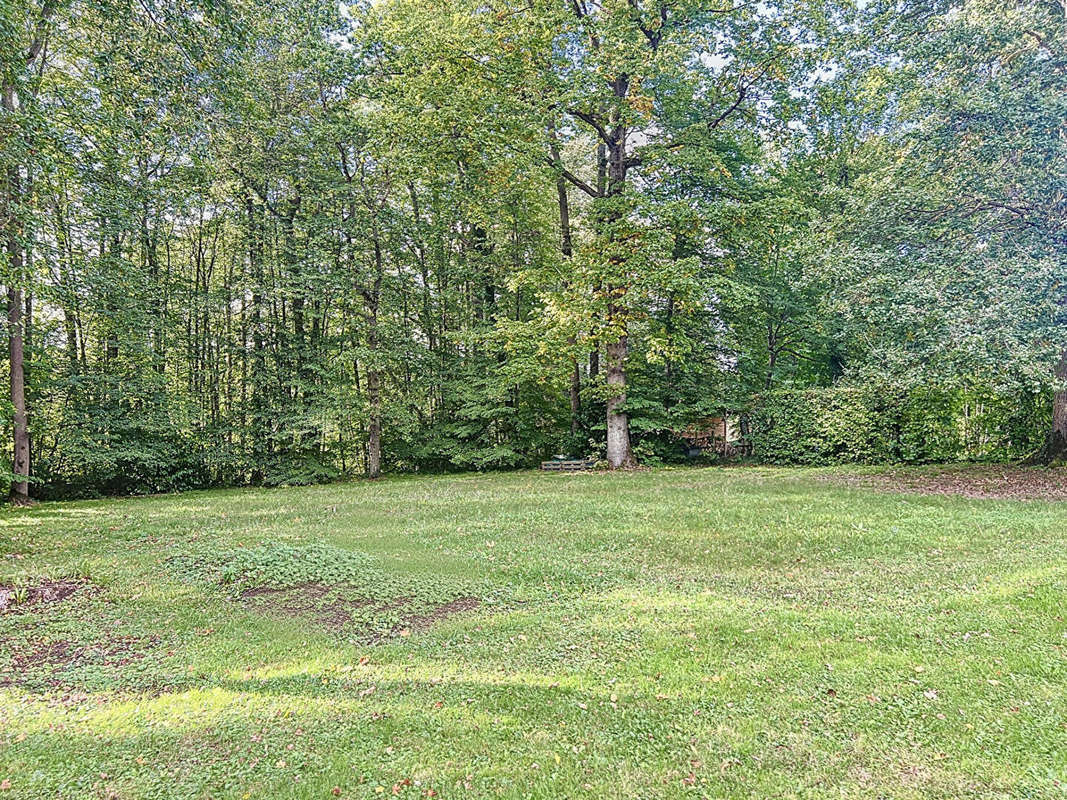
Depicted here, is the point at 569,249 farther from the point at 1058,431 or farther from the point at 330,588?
the point at 330,588

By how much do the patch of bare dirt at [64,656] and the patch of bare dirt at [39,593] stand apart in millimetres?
958

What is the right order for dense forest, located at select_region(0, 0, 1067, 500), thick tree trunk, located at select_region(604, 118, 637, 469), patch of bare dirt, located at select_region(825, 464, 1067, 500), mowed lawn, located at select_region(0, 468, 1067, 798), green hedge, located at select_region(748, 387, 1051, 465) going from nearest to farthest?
mowed lawn, located at select_region(0, 468, 1067, 798), dense forest, located at select_region(0, 0, 1067, 500), patch of bare dirt, located at select_region(825, 464, 1067, 500), green hedge, located at select_region(748, 387, 1051, 465), thick tree trunk, located at select_region(604, 118, 637, 469)

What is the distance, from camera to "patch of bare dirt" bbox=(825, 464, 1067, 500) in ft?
28.9

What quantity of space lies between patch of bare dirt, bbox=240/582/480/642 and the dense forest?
5.54 meters

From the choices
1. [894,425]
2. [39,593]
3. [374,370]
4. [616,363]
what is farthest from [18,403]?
[894,425]

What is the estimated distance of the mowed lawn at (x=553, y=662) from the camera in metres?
2.71

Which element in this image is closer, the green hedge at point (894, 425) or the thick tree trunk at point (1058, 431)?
the thick tree trunk at point (1058, 431)

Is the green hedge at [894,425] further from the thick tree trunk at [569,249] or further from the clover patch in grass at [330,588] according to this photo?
the clover patch in grass at [330,588]

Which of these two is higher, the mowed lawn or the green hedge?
the green hedge

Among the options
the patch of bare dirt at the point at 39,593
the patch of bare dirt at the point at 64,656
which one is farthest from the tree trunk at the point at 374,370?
the patch of bare dirt at the point at 64,656

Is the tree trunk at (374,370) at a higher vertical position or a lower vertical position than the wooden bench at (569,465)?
higher

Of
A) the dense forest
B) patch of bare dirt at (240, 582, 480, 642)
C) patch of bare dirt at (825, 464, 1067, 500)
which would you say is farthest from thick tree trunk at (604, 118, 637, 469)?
patch of bare dirt at (240, 582, 480, 642)

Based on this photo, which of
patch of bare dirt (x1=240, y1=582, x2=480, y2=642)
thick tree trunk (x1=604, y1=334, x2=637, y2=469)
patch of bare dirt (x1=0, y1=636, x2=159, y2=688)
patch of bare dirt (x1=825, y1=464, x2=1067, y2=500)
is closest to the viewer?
patch of bare dirt (x1=0, y1=636, x2=159, y2=688)

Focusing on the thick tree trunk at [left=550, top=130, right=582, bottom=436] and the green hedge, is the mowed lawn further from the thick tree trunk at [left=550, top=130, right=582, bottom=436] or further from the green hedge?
the thick tree trunk at [left=550, top=130, right=582, bottom=436]
